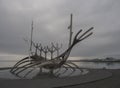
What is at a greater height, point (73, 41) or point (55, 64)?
point (73, 41)

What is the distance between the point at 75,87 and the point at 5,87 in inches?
163

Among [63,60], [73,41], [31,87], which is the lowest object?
[31,87]

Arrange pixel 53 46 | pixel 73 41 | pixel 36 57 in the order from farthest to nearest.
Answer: pixel 53 46, pixel 36 57, pixel 73 41

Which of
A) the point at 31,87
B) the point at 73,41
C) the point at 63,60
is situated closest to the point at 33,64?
the point at 63,60

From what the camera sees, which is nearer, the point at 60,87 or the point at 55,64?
the point at 60,87

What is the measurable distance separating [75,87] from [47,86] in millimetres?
1686

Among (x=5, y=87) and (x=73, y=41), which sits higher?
(x=73, y=41)

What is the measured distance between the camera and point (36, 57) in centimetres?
1978

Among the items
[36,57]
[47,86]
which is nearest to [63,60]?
[36,57]

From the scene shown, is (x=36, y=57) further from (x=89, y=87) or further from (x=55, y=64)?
(x=89, y=87)

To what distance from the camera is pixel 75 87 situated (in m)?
10.4

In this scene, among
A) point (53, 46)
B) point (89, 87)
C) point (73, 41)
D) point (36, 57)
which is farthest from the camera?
point (53, 46)

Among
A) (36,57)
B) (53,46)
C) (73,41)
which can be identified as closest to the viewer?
(73,41)

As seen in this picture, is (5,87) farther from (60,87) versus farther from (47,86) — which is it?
(60,87)
